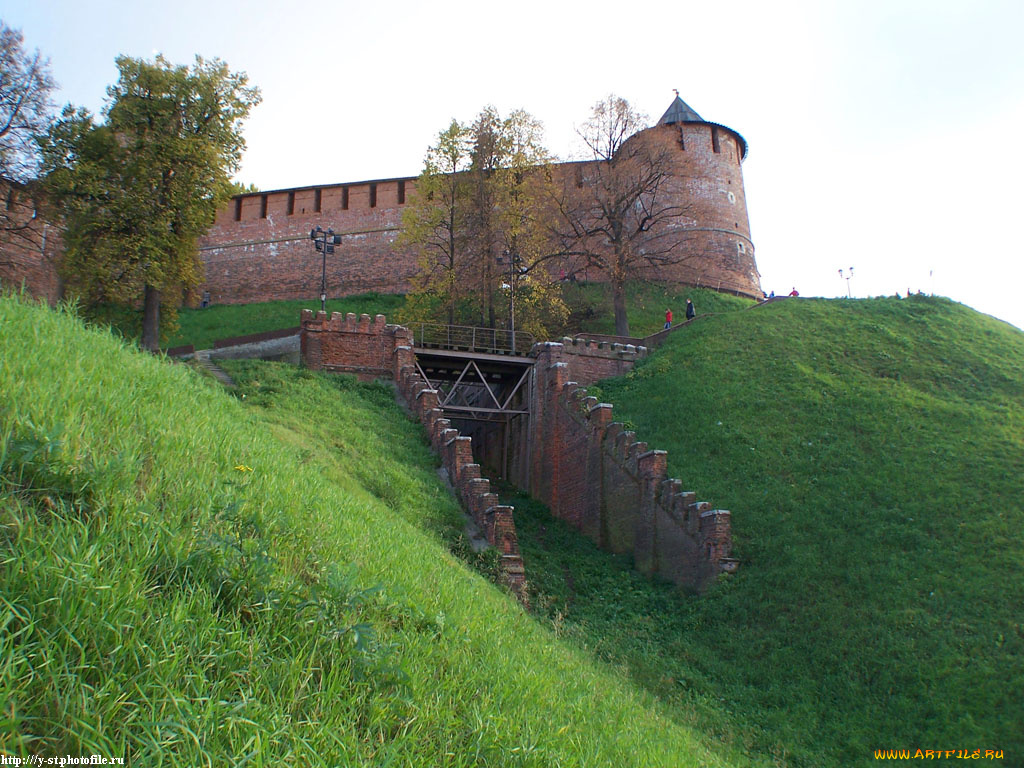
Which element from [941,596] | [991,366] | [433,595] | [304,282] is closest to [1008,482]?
[941,596]

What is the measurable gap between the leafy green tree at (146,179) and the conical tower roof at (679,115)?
2503cm

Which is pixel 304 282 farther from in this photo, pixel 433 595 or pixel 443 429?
pixel 433 595

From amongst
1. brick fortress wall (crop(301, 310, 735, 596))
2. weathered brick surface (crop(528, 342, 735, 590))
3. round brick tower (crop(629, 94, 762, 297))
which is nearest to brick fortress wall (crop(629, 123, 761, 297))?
round brick tower (crop(629, 94, 762, 297))

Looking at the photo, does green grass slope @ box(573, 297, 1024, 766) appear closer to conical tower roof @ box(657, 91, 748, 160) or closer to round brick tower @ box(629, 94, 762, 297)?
round brick tower @ box(629, 94, 762, 297)

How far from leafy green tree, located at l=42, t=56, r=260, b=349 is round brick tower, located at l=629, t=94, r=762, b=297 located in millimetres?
23330

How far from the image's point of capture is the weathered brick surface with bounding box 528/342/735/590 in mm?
16422

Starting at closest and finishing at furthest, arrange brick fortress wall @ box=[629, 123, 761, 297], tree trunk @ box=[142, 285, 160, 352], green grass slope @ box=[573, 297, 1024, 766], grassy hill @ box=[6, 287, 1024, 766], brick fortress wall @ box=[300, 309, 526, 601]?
grassy hill @ box=[6, 287, 1024, 766]
green grass slope @ box=[573, 297, 1024, 766]
brick fortress wall @ box=[300, 309, 526, 601]
tree trunk @ box=[142, 285, 160, 352]
brick fortress wall @ box=[629, 123, 761, 297]

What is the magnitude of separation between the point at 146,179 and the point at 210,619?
21.6 meters

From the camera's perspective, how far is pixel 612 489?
1978cm

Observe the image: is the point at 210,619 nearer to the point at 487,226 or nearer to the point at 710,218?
the point at 487,226

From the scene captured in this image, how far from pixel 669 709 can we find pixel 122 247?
63.2 ft

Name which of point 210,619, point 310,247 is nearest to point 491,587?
point 210,619

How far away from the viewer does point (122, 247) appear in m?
21.8

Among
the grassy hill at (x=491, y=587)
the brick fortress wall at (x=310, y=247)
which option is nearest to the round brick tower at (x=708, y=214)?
the brick fortress wall at (x=310, y=247)
